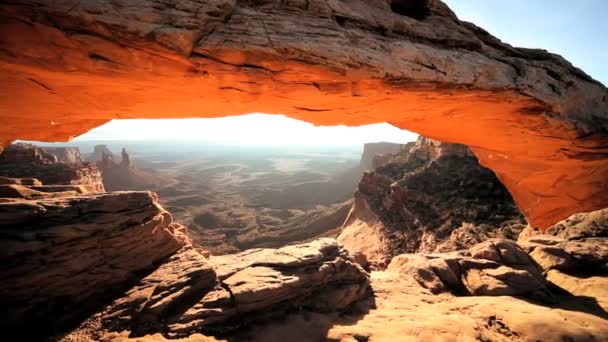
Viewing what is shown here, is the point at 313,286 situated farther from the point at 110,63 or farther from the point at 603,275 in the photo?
the point at 603,275

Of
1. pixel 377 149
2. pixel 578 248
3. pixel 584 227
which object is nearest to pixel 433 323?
pixel 578 248

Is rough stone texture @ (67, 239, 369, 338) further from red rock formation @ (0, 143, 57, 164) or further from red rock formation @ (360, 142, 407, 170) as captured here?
red rock formation @ (360, 142, 407, 170)

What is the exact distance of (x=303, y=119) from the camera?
7.05m

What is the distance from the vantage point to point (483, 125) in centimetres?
754

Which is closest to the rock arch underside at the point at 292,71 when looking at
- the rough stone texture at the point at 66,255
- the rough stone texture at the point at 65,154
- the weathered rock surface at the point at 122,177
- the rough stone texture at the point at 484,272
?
the rough stone texture at the point at 66,255

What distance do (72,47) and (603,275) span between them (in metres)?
15.1

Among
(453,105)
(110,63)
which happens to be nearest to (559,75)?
(453,105)

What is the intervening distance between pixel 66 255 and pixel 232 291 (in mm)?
4157

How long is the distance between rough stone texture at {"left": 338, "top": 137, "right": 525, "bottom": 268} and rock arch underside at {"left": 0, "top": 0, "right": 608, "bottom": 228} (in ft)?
42.1

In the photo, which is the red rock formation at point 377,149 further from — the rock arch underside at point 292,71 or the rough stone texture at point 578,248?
the rock arch underside at point 292,71

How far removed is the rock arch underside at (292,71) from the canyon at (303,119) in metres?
0.03

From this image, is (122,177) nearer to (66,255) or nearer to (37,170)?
(37,170)

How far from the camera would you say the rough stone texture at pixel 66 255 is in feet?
19.2

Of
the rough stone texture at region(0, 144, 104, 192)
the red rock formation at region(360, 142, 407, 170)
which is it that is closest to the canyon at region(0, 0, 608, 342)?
the rough stone texture at region(0, 144, 104, 192)
